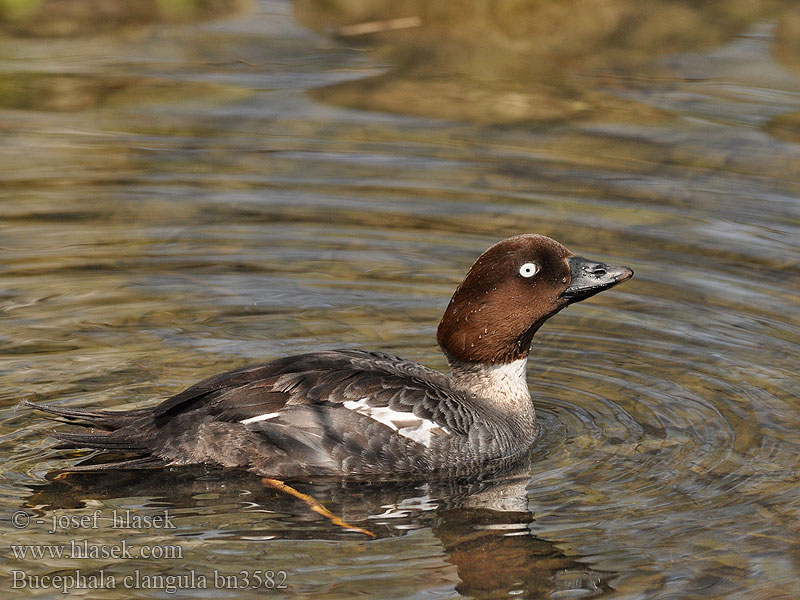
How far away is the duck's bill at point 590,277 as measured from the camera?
6676mm

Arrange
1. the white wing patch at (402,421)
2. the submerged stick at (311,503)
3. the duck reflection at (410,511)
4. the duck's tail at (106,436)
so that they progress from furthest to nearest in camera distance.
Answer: the white wing patch at (402,421)
the duck's tail at (106,436)
the submerged stick at (311,503)
the duck reflection at (410,511)

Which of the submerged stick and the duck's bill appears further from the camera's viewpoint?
the duck's bill

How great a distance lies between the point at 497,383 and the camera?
22.5 ft

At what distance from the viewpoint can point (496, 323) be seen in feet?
22.1

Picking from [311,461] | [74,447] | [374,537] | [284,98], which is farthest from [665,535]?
[284,98]

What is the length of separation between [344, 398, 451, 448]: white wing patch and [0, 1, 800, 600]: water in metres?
0.28

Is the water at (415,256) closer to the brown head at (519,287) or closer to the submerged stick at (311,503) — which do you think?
the submerged stick at (311,503)

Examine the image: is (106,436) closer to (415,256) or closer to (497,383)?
(497,383)

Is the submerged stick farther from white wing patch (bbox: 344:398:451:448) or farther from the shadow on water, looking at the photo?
the shadow on water

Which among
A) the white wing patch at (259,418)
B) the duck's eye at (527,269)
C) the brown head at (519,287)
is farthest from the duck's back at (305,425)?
the duck's eye at (527,269)

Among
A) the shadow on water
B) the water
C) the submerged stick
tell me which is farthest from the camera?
the shadow on water

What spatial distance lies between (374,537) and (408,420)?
0.88 metres

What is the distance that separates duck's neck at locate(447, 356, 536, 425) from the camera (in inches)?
269

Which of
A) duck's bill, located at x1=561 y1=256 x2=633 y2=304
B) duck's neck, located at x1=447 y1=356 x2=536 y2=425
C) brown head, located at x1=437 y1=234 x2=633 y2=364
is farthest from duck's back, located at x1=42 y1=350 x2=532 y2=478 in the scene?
duck's bill, located at x1=561 y1=256 x2=633 y2=304
